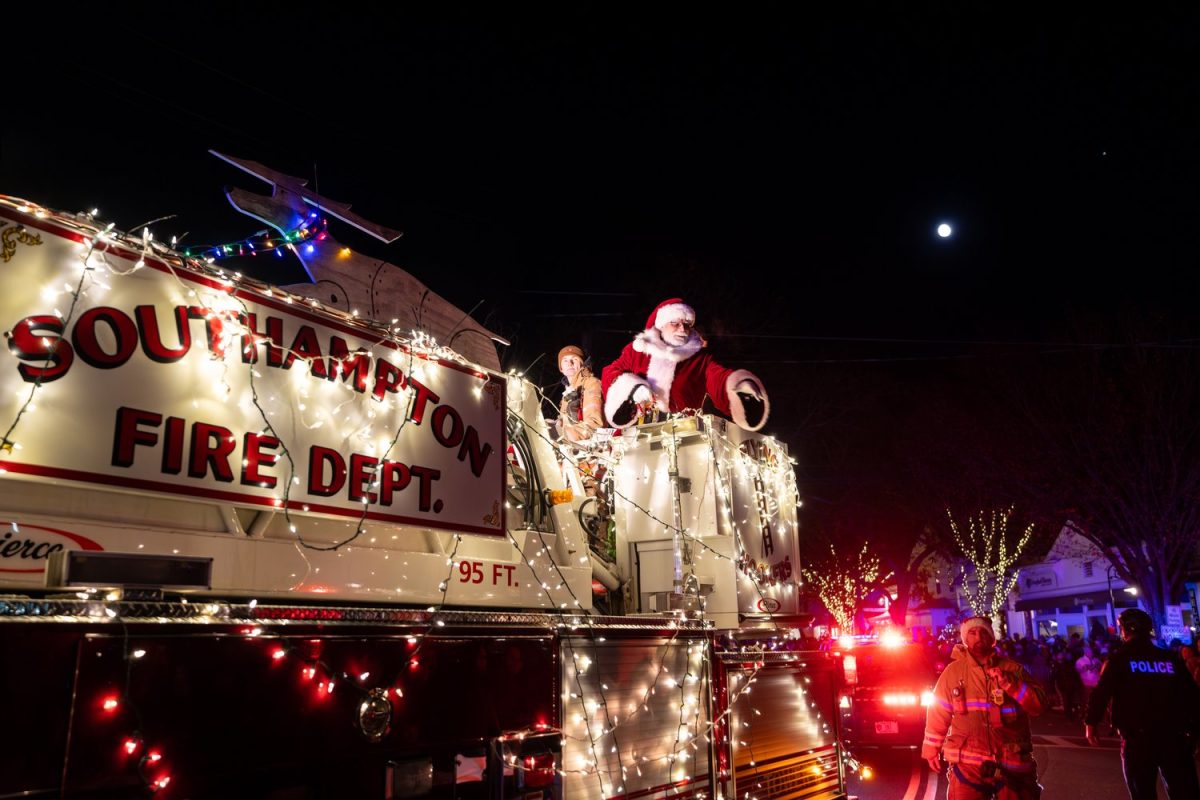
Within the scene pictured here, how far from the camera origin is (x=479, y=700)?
3.56m

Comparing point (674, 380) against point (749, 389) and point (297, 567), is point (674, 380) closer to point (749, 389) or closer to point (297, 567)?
point (749, 389)

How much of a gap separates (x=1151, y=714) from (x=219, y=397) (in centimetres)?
727

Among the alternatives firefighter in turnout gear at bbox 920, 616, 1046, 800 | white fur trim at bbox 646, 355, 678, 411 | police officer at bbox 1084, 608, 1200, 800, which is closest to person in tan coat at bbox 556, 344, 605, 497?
white fur trim at bbox 646, 355, 678, 411

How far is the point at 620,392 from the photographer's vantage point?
23.3ft

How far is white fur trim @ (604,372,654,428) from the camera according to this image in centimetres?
708

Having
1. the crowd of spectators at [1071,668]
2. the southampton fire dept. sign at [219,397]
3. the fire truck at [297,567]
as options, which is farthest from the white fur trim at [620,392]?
the crowd of spectators at [1071,668]

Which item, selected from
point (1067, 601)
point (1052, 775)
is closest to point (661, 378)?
point (1052, 775)

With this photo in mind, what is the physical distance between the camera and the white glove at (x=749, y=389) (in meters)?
7.07

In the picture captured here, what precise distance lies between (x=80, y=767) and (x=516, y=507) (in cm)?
286

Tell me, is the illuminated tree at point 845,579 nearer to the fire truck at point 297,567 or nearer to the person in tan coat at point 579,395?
the person in tan coat at point 579,395

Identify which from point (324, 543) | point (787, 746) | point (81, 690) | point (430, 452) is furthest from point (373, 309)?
point (787, 746)

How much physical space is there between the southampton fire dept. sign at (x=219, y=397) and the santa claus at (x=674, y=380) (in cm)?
277

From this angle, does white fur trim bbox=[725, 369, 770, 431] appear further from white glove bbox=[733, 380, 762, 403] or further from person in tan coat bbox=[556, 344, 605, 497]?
person in tan coat bbox=[556, 344, 605, 497]

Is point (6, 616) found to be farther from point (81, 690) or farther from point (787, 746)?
point (787, 746)
